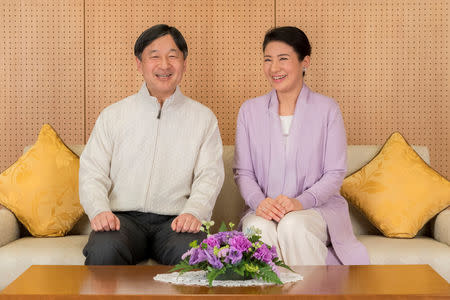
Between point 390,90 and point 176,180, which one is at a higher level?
point 390,90

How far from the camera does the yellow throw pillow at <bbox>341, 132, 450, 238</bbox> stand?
3.71m

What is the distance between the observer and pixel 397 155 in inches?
155

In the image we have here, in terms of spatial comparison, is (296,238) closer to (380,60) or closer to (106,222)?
(106,222)

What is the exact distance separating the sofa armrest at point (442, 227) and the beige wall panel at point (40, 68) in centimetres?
242

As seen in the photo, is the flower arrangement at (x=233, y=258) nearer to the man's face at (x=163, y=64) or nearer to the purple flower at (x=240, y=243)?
the purple flower at (x=240, y=243)

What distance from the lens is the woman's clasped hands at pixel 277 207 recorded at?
335 cm

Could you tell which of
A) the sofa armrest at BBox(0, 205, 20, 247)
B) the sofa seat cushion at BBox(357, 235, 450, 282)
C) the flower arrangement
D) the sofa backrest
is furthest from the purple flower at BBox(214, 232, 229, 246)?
the sofa armrest at BBox(0, 205, 20, 247)

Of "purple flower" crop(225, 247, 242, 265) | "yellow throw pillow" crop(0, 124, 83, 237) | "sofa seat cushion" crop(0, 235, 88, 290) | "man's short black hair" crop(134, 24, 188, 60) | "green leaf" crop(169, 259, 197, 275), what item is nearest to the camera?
"purple flower" crop(225, 247, 242, 265)

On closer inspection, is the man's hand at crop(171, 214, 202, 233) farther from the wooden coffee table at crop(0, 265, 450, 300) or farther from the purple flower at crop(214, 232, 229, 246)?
the purple flower at crop(214, 232, 229, 246)

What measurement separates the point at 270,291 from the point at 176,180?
4.31 ft

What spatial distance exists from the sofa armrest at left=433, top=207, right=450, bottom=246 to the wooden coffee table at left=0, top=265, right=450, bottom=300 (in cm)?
94

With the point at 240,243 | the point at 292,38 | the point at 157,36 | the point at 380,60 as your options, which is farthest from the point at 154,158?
the point at 380,60

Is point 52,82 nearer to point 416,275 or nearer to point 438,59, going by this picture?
point 438,59

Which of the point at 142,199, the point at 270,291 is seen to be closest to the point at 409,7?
the point at 142,199
